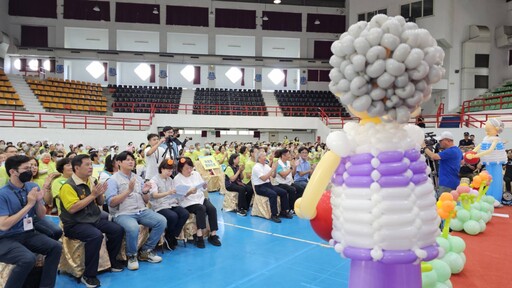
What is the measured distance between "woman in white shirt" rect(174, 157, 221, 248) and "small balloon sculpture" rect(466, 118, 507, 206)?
14.5 ft

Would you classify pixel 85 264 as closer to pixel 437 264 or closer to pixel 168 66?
pixel 437 264

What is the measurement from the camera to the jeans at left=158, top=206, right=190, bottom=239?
4551 mm

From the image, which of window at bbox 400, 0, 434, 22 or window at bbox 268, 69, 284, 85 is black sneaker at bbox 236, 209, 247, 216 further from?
window at bbox 268, 69, 284, 85

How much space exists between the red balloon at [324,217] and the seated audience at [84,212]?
2340 millimetres

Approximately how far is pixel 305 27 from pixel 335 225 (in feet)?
76.3

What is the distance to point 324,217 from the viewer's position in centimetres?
206

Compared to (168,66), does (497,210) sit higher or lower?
lower

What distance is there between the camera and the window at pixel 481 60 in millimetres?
17875

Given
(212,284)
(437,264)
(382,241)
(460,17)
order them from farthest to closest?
(460,17), (212,284), (437,264), (382,241)

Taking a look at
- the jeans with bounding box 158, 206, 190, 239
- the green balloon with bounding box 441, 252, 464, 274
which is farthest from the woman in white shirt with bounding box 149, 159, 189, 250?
Answer: the green balloon with bounding box 441, 252, 464, 274

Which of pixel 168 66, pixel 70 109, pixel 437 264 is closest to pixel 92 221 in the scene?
pixel 437 264

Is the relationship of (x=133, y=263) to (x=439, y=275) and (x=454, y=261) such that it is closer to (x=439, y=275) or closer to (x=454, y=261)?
(x=439, y=275)

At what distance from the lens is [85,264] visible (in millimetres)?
3557

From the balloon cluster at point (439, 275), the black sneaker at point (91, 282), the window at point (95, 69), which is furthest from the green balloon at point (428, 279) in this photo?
the window at point (95, 69)
